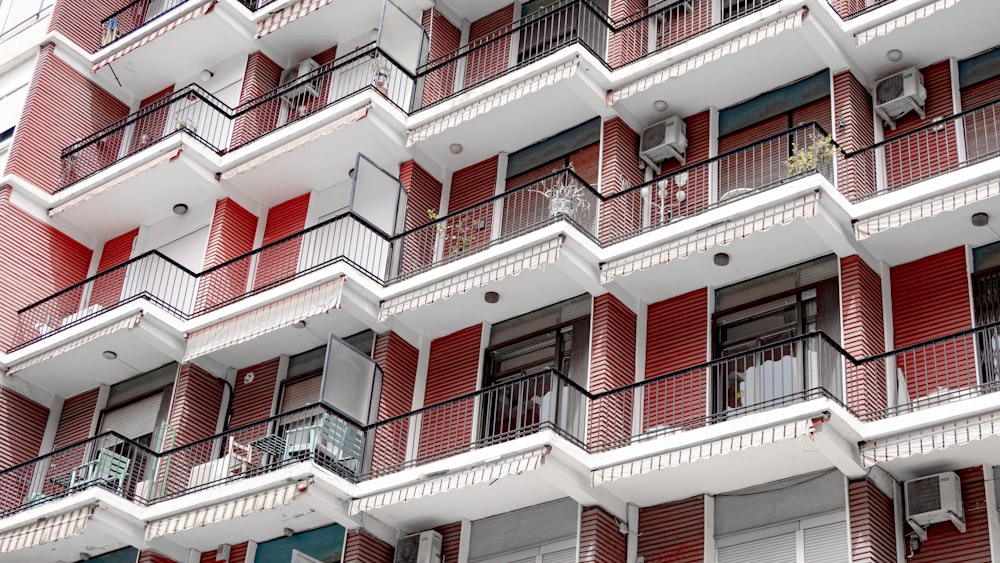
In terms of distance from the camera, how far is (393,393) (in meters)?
20.5

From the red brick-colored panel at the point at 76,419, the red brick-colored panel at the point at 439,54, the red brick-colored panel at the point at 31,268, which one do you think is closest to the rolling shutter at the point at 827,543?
the red brick-colored panel at the point at 439,54

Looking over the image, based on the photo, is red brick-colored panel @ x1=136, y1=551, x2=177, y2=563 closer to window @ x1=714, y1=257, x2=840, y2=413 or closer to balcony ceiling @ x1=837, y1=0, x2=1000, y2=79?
window @ x1=714, y1=257, x2=840, y2=413

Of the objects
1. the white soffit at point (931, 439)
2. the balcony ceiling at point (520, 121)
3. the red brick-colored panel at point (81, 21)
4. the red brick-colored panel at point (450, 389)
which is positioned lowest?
the white soffit at point (931, 439)

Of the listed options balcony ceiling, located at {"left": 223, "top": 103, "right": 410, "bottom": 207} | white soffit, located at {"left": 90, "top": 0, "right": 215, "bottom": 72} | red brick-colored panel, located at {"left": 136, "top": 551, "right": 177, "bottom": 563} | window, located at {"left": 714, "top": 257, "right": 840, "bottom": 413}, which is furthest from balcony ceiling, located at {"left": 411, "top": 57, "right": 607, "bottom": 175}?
red brick-colored panel, located at {"left": 136, "top": 551, "right": 177, "bottom": 563}

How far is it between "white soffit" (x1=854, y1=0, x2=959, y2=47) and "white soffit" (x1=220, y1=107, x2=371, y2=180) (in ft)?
23.7

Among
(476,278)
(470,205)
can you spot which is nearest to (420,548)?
(476,278)

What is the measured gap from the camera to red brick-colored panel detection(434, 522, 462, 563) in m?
19.0

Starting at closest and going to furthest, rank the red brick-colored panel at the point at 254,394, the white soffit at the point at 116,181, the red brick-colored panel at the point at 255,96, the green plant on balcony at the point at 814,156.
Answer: the green plant on balcony at the point at 814,156
the red brick-colored panel at the point at 254,394
the white soffit at the point at 116,181
the red brick-colored panel at the point at 255,96

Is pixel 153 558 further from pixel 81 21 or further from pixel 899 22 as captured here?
pixel 899 22

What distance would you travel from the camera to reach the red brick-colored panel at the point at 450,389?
19.8 m

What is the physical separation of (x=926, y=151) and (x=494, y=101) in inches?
243

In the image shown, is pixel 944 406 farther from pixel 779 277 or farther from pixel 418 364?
pixel 418 364

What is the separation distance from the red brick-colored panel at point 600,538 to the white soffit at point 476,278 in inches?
129

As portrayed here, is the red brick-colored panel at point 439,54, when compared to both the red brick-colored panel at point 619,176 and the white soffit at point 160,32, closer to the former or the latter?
the red brick-colored panel at point 619,176
